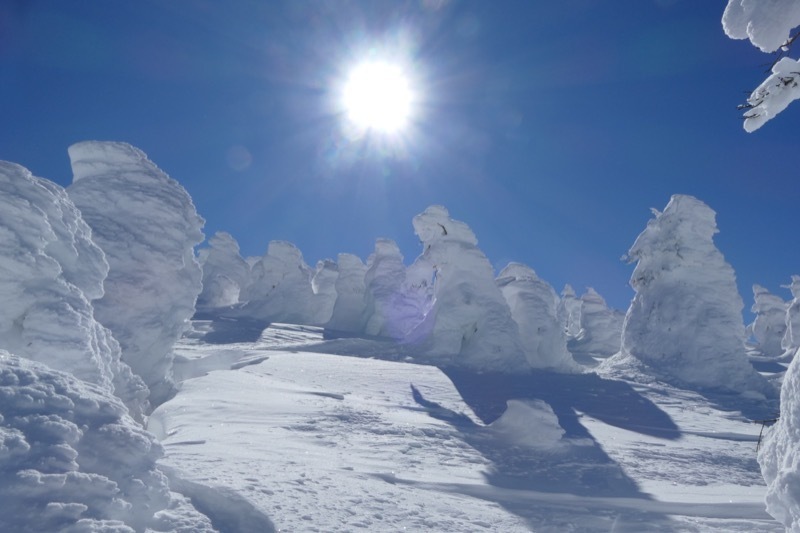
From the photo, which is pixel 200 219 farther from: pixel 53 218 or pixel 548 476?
pixel 548 476

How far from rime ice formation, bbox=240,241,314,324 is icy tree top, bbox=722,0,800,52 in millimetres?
48415

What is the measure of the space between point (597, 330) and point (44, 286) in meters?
49.3

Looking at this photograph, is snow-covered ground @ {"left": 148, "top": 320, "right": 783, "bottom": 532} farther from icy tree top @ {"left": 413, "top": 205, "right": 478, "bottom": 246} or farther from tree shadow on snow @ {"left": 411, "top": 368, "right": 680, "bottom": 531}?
icy tree top @ {"left": 413, "top": 205, "right": 478, "bottom": 246}

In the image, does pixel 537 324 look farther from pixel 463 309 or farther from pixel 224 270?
pixel 224 270

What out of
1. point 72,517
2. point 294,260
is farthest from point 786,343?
point 72,517

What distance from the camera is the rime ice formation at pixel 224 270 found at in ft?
201

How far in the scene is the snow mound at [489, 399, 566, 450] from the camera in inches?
420

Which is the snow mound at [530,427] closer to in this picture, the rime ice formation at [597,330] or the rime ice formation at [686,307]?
the rime ice formation at [686,307]

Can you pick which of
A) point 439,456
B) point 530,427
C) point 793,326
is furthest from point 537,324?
point 793,326

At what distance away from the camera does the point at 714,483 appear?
8.99 meters

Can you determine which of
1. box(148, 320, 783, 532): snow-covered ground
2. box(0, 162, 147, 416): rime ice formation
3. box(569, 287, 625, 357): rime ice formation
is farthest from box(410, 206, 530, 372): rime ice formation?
box(569, 287, 625, 357): rime ice formation

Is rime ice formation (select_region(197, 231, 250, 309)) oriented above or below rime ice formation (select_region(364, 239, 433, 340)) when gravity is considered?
above

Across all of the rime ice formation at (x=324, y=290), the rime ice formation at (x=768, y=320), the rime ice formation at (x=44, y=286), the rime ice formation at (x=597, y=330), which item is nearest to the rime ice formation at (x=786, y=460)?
the rime ice formation at (x=44, y=286)

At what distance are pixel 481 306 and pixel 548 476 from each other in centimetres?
1794
